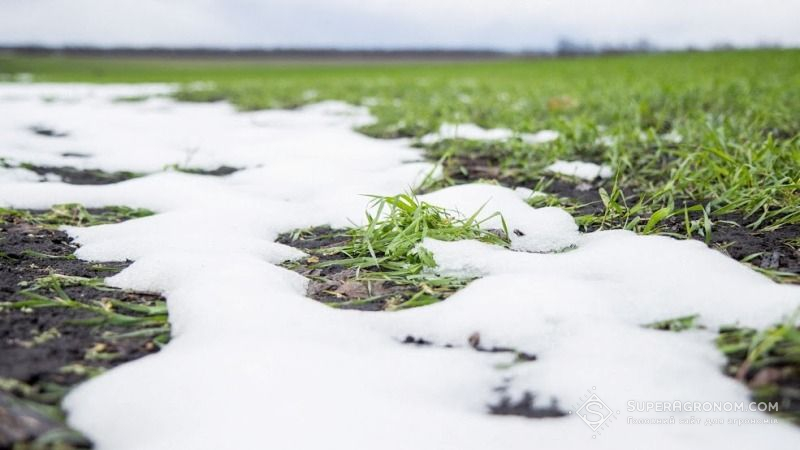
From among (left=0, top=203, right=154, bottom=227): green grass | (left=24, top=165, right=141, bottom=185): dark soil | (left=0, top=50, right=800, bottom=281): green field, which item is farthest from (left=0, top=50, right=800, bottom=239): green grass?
(left=24, top=165, right=141, bottom=185): dark soil

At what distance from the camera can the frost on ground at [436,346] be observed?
100 cm

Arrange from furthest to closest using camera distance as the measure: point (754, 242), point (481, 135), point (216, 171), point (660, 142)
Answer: point (481, 135) < point (216, 171) < point (660, 142) < point (754, 242)

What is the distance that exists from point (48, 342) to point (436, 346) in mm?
921

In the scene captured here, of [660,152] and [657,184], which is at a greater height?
[660,152]

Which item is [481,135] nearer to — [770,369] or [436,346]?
[436,346]

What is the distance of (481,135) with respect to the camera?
4105 millimetres

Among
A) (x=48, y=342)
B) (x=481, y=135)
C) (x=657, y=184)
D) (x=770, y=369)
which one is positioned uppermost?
(x=481, y=135)

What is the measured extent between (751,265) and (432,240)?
977mm

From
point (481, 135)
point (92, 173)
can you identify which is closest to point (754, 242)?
point (481, 135)

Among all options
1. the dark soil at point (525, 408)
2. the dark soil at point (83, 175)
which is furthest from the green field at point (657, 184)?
the dark soil at point (83, 175)

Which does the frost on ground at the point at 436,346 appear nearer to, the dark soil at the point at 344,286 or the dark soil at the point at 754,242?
the dark soil at the point at 344,286

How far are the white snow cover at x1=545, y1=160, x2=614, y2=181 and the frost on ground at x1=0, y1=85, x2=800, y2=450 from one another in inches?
32.2

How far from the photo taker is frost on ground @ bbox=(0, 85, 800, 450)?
100 cm

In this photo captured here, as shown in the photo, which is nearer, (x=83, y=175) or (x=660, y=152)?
(x=660, y=152)
